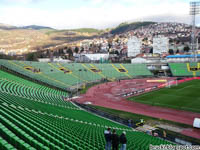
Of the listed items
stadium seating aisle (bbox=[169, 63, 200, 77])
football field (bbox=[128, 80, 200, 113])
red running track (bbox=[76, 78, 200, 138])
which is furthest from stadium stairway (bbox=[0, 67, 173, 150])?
stadium seating aisle (bbox=[169, 63, 200, 77])

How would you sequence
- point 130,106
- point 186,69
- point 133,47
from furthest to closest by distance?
1. point 133,47
2. point 186,69
3. point 130,106

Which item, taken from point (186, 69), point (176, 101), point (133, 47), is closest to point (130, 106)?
point (176, 101)

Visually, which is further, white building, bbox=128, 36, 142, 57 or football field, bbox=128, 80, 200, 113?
white building, bbox=128, 36, 142, 57

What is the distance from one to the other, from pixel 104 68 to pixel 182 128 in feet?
152

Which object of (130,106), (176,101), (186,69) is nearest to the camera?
(130,106)

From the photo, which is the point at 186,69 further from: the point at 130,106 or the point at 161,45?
the point at 161,45

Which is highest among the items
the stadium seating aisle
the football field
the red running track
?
the stadium seating aisle

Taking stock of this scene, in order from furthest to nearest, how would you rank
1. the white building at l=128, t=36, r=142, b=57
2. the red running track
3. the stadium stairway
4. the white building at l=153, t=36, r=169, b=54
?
1. the white building at l=128, t=36, r=142, b=57
2. the white building at l=153, t=36, r=169, b=54
3. the red running track
4. the stadium stairway

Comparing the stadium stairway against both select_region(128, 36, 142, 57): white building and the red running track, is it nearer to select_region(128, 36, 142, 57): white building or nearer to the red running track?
the red running track

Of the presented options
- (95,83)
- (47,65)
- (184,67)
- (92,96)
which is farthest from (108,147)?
(184,67)

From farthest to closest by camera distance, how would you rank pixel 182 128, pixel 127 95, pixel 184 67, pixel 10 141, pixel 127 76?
pixel 184 67 → pixel 127 76 → pixel 127 95 → pixel 182 128 → pixel 10 141

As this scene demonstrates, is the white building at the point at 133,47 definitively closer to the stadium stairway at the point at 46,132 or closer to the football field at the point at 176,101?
the football field at the point at 176,101

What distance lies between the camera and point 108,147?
27.1 feet

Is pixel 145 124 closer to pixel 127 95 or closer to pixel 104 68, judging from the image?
pixel 127 95
